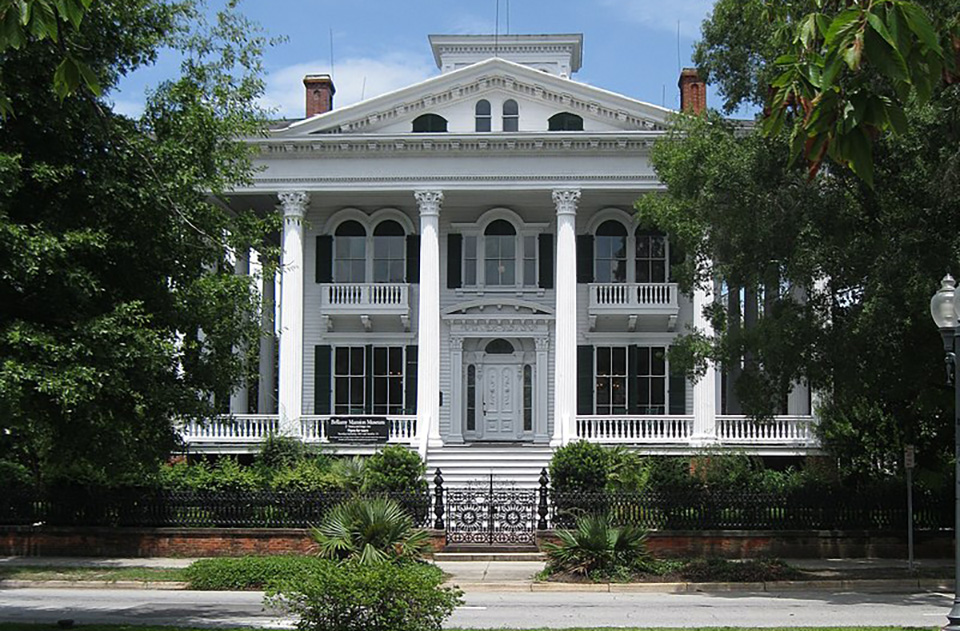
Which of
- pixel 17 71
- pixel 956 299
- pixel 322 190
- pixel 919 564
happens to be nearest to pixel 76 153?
pixel 17 71

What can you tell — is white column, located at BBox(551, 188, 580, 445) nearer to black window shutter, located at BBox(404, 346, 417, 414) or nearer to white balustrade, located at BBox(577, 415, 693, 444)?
white balustrade, located at BBox(577, 415, 693, 444)

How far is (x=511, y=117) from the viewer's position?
34875mm

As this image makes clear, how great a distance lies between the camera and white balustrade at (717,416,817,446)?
107ft

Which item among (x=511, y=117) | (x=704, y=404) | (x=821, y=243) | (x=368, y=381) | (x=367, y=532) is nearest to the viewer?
(x=821, y=243)

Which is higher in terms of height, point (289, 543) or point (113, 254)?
point (113, 254)

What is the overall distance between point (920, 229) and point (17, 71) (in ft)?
43.0

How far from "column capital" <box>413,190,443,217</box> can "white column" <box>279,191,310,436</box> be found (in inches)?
132

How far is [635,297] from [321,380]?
9.99 meters

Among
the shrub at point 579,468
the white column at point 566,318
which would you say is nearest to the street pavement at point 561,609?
the shrub at point 579,468

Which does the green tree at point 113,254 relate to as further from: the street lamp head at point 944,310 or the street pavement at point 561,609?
the street lamp head at point 944,310

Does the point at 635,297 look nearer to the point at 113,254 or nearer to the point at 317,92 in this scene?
the point at 317,92

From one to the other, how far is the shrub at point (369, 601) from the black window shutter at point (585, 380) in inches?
1008

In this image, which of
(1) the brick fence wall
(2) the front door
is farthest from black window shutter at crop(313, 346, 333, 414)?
(1) the brick fence wall

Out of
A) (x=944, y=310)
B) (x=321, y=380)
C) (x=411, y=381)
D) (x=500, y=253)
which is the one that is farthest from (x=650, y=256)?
(x=944, y=310)
